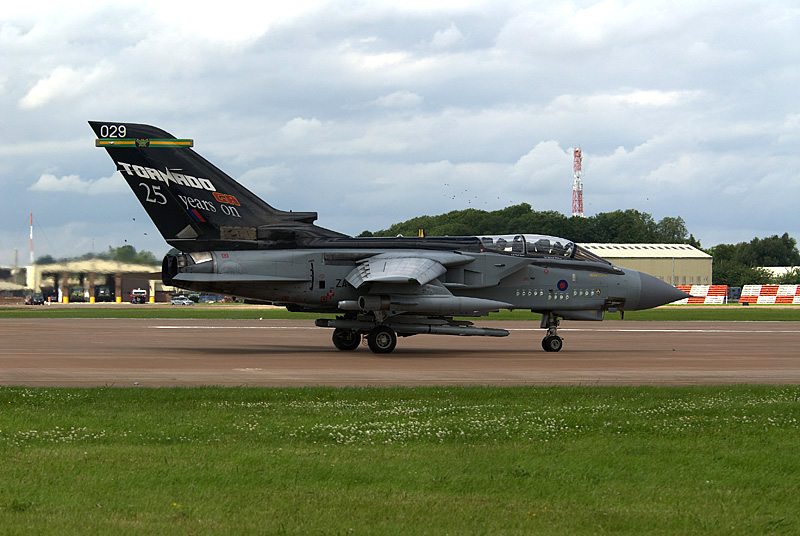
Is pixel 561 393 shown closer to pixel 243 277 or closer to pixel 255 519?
pixel 255 519

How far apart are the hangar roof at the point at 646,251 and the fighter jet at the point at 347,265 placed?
261ft

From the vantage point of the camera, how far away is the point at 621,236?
122875mm

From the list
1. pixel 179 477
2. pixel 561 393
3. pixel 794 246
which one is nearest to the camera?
pixel 179 477

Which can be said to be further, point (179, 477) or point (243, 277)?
point (243, 277)

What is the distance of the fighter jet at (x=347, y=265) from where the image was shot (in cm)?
2292

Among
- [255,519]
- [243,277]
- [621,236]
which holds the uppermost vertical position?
[621,236]

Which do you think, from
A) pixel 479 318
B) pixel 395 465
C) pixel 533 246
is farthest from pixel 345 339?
pixel 479 318

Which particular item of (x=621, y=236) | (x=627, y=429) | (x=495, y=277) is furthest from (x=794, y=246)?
(x=627, y=429)

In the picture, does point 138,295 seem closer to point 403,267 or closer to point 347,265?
point 347,265

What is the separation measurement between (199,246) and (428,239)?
6.43 m

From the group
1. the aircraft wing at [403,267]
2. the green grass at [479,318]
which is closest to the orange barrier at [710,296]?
the green grass at [479,318]

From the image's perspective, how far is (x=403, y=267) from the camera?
2288 centimetres

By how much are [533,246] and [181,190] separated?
985cm

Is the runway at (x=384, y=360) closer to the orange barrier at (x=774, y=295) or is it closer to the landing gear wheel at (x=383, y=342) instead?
the landing gear wheel at (x=383, y=342)
